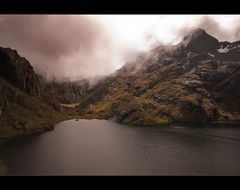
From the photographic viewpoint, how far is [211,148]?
590ft

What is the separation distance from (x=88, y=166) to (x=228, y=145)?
104713 millimetres

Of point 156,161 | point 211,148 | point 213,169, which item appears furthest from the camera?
point 211,148
